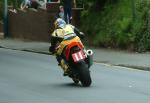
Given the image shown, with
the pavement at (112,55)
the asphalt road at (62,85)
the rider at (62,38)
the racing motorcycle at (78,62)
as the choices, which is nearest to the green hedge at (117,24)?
the pavement at (112,55)

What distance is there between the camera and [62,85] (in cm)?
1513

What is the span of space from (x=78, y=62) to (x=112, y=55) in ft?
24.6

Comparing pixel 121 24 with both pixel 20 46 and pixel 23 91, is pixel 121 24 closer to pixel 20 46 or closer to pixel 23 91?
pixel 20 46

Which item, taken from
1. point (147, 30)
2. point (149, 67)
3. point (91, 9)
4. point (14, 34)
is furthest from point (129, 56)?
point (14, 34)

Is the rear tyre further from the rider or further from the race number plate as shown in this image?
the rider

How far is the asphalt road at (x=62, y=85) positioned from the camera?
42.7 feet

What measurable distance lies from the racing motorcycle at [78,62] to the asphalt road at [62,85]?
9.0 inches

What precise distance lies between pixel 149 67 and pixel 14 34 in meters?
13.9

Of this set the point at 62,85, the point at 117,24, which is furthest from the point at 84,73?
the point at 117,24

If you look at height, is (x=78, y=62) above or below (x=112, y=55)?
above

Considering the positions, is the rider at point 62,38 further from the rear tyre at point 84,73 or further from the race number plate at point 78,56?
the rear tyre at point 84,73

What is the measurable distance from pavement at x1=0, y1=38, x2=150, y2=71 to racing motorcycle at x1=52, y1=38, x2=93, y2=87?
4.01 meters

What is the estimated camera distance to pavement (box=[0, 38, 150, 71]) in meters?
19.5

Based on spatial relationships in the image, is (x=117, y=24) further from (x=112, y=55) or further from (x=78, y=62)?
(x=78, y=62)
